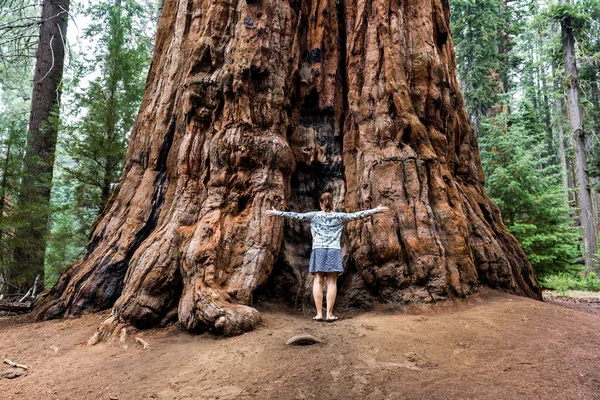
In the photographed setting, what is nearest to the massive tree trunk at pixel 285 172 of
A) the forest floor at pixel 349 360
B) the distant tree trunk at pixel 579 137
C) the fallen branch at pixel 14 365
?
the forest floor at pixel 349 360

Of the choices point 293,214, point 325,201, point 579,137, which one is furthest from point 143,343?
point 579,137

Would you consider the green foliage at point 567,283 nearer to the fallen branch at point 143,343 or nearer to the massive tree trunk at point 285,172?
the massive tree trunk at point 285,172

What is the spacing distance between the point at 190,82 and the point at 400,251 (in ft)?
14.3

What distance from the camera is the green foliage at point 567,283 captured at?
12.1 metres

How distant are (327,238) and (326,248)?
15 centimetres

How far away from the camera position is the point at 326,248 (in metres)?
5.33

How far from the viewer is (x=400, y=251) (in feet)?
17.8

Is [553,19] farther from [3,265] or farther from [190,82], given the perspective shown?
[3,265]

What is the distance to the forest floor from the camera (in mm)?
3000

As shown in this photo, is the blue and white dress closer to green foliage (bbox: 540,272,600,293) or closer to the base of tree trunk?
the base of tree trunk

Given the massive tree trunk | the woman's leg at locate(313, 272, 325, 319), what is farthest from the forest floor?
the massive tree trunk

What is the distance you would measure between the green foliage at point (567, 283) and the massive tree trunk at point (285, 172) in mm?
6985

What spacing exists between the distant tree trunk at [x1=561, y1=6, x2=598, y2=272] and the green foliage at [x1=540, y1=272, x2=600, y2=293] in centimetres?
363

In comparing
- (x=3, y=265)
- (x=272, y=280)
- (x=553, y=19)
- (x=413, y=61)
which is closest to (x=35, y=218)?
(x=3, y=265)
